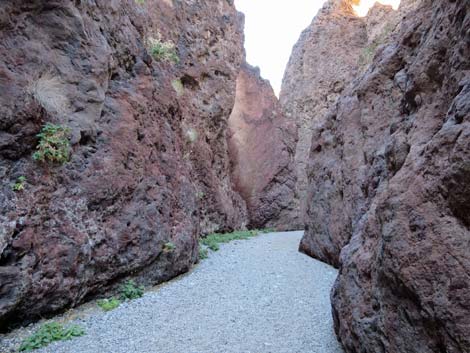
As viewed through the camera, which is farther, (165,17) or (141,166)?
(165,17)

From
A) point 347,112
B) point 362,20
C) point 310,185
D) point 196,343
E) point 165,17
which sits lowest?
point 196,343

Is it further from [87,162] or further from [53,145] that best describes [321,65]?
[53,145]

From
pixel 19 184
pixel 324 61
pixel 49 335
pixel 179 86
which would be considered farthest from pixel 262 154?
pixel 49 335

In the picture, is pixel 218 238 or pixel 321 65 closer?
pixel 218 238

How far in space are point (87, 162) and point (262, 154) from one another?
10734 mm

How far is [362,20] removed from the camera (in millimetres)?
21422

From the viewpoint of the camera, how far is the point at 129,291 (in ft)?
16.9

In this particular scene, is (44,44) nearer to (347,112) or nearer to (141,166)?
(141,166)

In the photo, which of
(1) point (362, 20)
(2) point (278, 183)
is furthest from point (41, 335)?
(1) point (362, 20)

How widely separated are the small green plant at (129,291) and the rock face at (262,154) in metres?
8.99

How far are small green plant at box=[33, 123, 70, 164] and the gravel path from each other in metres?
1.97

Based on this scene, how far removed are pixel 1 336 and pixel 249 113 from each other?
13492 millimetres

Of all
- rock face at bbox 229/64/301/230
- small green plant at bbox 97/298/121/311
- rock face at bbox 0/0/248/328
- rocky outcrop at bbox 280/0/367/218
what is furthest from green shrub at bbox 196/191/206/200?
rocky outcrop at bbox 280/0/367/218

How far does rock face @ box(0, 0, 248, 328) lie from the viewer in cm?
409
